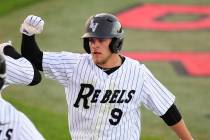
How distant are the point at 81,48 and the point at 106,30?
27.1 ft

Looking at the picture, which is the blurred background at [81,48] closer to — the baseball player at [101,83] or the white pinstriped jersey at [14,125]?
the baseball player at [101,83]

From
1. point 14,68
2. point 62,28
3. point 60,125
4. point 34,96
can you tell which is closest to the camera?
point 14,68

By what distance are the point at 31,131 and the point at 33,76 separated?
109 cm

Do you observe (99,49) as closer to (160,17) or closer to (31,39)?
(31,39)

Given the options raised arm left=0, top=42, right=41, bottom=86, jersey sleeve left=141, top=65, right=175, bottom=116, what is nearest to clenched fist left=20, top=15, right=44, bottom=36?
raised arm left=0, top=42, right=41, bottom=86

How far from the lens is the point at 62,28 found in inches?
594

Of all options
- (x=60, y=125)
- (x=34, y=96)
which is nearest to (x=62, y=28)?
(x=34, y=96)

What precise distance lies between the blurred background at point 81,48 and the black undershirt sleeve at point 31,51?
12.2ft

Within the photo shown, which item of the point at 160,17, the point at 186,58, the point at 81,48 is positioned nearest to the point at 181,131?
the point at 186,58

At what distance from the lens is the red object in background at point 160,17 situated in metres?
15.5

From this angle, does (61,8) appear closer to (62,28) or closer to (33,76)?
(62,28)

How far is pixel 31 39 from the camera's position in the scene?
5078 millimetres

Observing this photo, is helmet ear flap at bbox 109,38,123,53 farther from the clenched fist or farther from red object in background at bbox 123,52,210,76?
red object in background at bbox 123,52,210,76

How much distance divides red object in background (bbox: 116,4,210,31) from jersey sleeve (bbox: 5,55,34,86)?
10.7m
